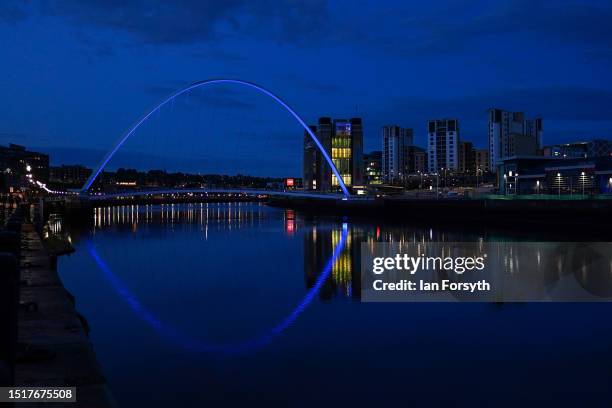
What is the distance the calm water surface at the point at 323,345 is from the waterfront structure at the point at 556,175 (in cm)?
3886

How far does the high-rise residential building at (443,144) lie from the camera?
561ft

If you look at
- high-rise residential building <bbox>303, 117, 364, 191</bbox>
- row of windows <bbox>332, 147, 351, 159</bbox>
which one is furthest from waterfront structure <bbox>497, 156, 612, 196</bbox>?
row of windows <bbox>332, 147, 351, 159</bbox>

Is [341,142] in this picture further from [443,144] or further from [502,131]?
[443,144]

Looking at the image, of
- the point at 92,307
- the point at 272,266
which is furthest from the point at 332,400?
the point at 272,266

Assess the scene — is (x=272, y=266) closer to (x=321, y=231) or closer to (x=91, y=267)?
(x=91, y=267)

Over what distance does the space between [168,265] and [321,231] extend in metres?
22.2

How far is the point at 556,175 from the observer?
57.4 metres

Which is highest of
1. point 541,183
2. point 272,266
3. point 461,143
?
point 461,143

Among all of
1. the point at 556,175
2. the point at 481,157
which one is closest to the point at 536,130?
the point at 481,157

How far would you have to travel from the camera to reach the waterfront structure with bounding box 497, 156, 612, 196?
170ft

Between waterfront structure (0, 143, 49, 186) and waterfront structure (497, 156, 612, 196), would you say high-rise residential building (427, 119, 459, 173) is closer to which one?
waterfront structure (497, 156, 612, 196)

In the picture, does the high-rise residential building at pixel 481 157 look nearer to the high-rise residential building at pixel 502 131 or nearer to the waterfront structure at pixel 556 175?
the high-rise residential building at pixel 502 131

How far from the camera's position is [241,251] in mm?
33562

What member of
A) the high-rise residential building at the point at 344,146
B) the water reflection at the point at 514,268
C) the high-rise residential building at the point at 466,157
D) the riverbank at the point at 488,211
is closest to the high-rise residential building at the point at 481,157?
the high-rise residential building at the point at 466,157
